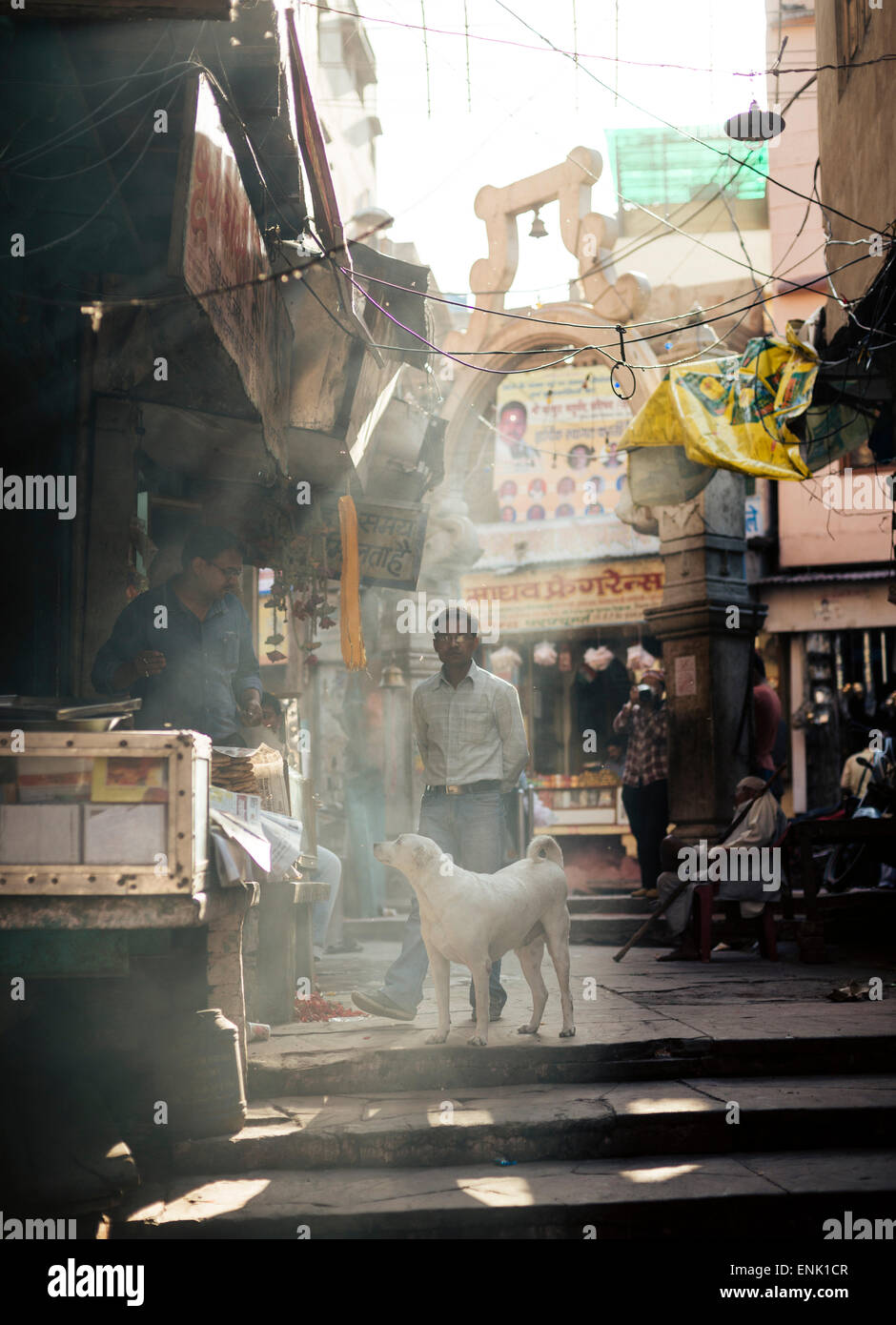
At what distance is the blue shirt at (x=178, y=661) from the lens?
5617mm

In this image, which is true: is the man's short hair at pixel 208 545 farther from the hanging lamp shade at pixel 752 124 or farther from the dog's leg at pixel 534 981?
the hanging lamp shade at pixel 752 124

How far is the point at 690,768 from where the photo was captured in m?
12.0

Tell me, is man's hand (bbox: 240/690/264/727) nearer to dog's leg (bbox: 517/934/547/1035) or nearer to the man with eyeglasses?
the man with eyeglasses

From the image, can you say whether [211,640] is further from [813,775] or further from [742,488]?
[813,775]

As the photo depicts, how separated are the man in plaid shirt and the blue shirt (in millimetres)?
5932

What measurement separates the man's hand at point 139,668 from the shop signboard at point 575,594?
13.4 m

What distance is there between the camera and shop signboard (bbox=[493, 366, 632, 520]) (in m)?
19.3

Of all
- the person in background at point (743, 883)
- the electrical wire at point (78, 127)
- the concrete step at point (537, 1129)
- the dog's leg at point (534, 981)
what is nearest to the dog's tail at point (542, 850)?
the dog's leg at point (534, 981)

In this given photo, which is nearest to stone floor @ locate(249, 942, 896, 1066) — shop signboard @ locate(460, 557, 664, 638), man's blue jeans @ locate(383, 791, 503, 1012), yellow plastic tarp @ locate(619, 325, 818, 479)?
Answer: man's blue jeans @ locate(383, 791, 503, 1012)

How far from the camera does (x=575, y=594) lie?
18.6m

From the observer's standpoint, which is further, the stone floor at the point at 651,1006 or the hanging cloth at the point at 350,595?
the hanging cloth at the point at 350,595

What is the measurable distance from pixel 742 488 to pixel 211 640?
8106mm

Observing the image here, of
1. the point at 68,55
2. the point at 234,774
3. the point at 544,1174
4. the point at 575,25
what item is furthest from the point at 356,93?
the point at 544,1174

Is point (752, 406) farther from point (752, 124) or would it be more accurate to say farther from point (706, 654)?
point (706, 654)
